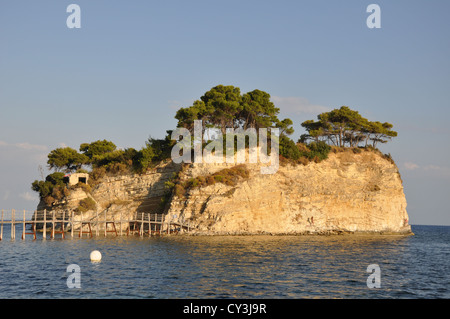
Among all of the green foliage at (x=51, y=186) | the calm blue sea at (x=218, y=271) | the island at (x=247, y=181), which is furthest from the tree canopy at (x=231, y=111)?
the calm blue sea at (x=218, y=271)

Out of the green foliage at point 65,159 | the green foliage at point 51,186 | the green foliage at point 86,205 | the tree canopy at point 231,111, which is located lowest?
the green foliage at point 86,205

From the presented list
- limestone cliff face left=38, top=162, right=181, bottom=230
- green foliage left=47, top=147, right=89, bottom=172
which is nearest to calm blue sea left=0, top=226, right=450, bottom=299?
limestone cliff face left=38, top=162, right=181, bottom=230

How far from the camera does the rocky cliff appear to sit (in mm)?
63844

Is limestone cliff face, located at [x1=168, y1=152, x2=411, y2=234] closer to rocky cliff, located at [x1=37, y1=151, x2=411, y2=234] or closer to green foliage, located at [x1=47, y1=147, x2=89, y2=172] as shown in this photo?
rocky cliff, located at [x1=37, y1=151, x2=411, y2=234]

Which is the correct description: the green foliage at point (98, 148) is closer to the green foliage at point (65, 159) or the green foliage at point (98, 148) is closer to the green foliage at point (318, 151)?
the green foliage at point (65, 159)

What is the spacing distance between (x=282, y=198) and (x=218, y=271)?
3601 centimetres

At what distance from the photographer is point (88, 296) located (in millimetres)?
23781

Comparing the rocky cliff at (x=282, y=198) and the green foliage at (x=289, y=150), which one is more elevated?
the green foliage at (x=289, y=150)

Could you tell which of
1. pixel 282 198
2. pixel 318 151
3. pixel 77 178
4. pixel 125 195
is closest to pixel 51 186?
pixel 77 178

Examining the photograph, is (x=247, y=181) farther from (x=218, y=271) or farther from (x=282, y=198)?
(x=218, y=271)

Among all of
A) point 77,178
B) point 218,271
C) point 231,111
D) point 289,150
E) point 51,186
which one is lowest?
point 218,271

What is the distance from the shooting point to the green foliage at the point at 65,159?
286 feet

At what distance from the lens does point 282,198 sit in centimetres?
6675

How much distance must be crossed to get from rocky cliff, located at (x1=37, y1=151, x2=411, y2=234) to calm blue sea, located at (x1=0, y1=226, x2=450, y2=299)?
46.8ft
